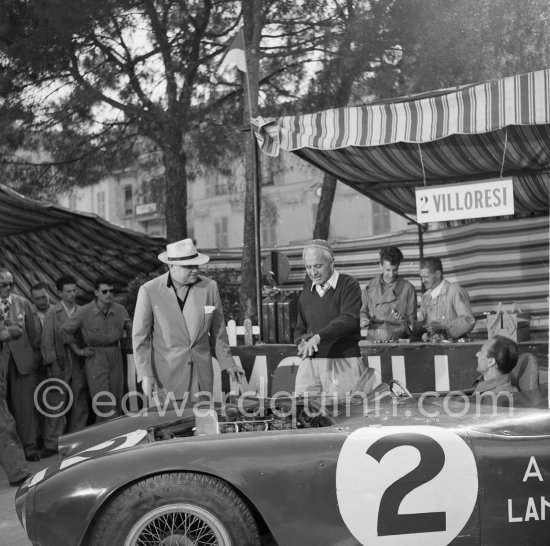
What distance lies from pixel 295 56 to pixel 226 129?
6.46 ft

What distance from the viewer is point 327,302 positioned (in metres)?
5.05

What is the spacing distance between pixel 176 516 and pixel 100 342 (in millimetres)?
4472

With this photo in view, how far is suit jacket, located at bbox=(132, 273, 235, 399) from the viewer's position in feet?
16.5

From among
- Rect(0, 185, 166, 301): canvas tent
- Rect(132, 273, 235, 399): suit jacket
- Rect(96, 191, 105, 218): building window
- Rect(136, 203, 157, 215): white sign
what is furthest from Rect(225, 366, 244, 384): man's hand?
Rect(96, 191, 105, 218): building window

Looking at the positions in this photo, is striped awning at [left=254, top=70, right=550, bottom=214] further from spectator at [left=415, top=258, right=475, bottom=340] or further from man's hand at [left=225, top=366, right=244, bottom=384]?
man's hand at [left=225, top=366, right=244, bottom=384]

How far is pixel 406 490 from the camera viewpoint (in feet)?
10.8

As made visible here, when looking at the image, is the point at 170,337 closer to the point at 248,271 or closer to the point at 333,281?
the point at 333,281

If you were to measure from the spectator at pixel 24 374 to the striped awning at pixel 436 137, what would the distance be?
2648 mm

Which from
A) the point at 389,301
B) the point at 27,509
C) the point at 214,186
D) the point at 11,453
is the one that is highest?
the point at 214,186

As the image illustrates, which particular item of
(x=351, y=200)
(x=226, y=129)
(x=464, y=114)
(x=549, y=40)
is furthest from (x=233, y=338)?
(x=351, y=200)

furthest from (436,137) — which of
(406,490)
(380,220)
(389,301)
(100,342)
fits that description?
(380,220)

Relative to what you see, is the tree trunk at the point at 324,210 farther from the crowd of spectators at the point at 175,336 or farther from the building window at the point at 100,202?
the building window at the point at 100,202

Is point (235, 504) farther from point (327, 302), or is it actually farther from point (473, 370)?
point (473, 370)

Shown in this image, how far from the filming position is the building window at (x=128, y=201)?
4312 cm
